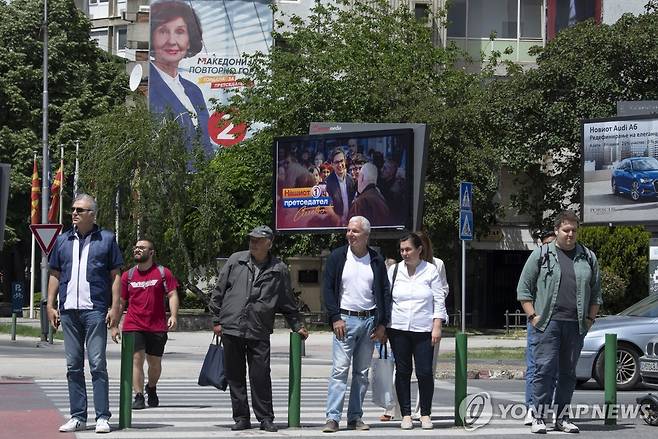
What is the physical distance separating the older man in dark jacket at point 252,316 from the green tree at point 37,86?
4538 centimetres

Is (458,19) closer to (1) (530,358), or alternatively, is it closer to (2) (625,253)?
(2) (625,253)

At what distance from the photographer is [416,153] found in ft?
96.7

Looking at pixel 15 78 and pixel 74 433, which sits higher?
pixel 15 78

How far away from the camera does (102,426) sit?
12.3 metres

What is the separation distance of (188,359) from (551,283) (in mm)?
15882

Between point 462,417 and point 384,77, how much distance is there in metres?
32.8

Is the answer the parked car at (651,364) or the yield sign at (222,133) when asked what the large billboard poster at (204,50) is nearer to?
the yield sign at (222,133)

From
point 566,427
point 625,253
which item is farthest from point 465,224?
point 625,253

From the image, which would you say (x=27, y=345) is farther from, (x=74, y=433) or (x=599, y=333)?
(x=74, y=433)

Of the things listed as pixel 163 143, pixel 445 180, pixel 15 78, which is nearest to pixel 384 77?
pixel 445 180

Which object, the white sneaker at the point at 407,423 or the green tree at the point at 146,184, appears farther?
the green tree at the point at 146,184

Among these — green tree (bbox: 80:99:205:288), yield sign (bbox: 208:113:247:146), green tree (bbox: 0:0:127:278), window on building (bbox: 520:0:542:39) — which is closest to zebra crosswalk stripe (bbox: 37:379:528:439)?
green tree (bbox: 80:99:205:288)

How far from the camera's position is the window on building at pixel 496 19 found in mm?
54594

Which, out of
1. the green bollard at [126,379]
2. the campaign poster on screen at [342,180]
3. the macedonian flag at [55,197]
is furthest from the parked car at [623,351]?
the macedonian flag at [55,197]
